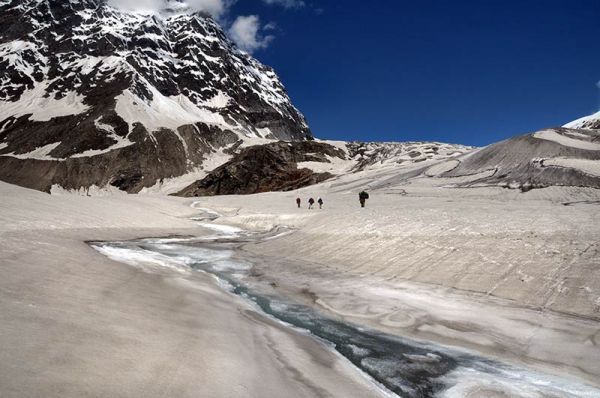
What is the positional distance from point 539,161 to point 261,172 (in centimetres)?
7092

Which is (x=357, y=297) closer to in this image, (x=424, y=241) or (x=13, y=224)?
(x=424, y=241)

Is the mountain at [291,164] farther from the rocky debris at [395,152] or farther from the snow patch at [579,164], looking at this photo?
the snow patch at [579,164]

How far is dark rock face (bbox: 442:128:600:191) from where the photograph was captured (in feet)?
120

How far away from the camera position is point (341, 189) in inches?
2424

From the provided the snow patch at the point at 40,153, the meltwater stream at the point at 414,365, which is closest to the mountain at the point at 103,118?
the snow patch at the point at 40,153

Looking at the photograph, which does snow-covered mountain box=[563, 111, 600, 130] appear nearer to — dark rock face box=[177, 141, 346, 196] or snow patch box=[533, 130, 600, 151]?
dark rock face box=[177, 141, 346, 196]

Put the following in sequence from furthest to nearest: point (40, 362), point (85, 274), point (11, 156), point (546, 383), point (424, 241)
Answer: point (11, 156), point (424, 241), point (85, 274), point (546, 383), point (40, 362)

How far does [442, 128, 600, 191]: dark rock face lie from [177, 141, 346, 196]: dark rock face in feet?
161

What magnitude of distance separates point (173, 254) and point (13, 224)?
5.70m

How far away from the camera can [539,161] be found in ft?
134

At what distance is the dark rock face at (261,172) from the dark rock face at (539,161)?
48.9 m

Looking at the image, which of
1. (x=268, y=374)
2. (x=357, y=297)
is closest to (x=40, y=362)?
(x=268, y=374)

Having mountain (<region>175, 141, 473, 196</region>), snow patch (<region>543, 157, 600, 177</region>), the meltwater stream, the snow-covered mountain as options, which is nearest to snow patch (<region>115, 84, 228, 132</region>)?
mountain (<region>175, 141, 473, 196</region>)

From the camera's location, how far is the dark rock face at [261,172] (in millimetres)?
99750
